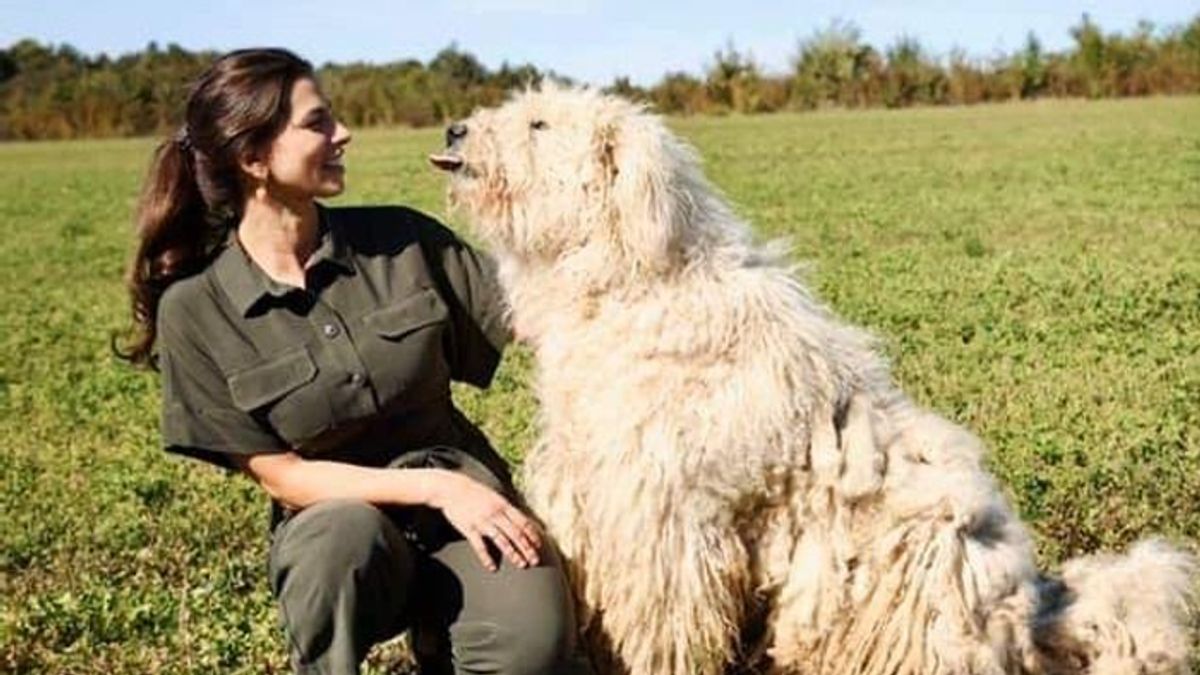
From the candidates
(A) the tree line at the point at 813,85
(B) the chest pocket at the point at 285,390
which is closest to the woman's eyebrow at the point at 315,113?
(B) the chest pocket at the point at 285,390

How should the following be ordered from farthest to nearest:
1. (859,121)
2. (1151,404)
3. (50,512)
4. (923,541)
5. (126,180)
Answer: (859,121) → (126,180) → (1151,404) → (50,512) → (923,541)

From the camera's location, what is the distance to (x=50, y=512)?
25.3ft

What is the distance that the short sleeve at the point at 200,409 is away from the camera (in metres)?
4.56

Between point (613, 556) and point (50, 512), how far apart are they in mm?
4269

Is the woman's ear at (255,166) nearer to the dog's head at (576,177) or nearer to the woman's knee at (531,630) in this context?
the dog's head at (576,177)

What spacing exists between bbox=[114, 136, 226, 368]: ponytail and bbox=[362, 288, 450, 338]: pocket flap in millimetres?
494

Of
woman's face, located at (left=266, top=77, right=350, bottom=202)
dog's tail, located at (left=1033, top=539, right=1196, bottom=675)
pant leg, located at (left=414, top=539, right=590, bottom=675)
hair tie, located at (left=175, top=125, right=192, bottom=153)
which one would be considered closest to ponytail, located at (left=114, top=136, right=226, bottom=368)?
hair tie, located at (left=175, top=125, right=192, bottom=153)

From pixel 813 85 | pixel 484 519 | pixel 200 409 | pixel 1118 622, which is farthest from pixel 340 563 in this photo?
pixel 813 85

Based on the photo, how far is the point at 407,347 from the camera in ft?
15.1

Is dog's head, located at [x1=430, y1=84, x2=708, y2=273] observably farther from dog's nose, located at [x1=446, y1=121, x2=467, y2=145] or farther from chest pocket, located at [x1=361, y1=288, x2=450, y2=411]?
chest pocket, located at [x1=361, y1=288, x2=450, y2=411]

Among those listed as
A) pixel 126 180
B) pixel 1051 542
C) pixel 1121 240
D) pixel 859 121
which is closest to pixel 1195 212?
pixel 1121 240

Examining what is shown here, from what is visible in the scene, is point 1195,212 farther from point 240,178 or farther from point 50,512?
point 240,178

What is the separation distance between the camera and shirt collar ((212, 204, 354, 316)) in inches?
179

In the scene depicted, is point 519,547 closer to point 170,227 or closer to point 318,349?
point 318,349
